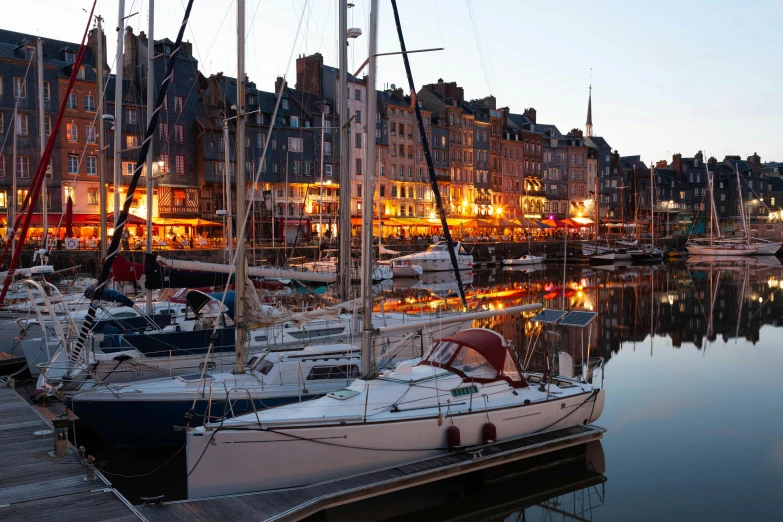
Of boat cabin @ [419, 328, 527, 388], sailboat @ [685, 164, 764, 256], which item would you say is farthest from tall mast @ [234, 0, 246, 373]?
sailboat @ [685, 164, 764, 256]

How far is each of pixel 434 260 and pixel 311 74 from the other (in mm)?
26939

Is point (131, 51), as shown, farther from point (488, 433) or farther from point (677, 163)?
point (677, 163)

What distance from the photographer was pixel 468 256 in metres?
69.4

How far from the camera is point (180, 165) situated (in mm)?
64750

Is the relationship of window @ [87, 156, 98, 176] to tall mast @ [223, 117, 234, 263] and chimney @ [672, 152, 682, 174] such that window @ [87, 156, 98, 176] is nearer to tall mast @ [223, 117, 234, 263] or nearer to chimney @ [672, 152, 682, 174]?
tall mast @ [223, 117, 234, 263]

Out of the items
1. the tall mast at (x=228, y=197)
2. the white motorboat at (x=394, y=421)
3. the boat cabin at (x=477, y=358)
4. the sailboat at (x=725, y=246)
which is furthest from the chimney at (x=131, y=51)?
the sailboat at (x=725, y=246)

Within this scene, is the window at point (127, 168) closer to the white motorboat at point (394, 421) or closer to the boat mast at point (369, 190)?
the boat mast at point (369, 190)

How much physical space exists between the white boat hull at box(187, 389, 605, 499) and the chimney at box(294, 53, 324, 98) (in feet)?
225

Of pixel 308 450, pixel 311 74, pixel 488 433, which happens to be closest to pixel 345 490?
pixel 308 450

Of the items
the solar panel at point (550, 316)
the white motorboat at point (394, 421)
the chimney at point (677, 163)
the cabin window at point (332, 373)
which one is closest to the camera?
the white motorboat at point (394, 421)

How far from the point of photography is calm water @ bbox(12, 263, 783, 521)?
14.1 meters

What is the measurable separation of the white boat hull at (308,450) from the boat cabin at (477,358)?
936mm

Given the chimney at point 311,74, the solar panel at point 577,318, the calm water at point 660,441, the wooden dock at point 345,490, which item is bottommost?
the calm water at point 660,441

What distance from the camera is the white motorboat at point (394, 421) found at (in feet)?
40.2
